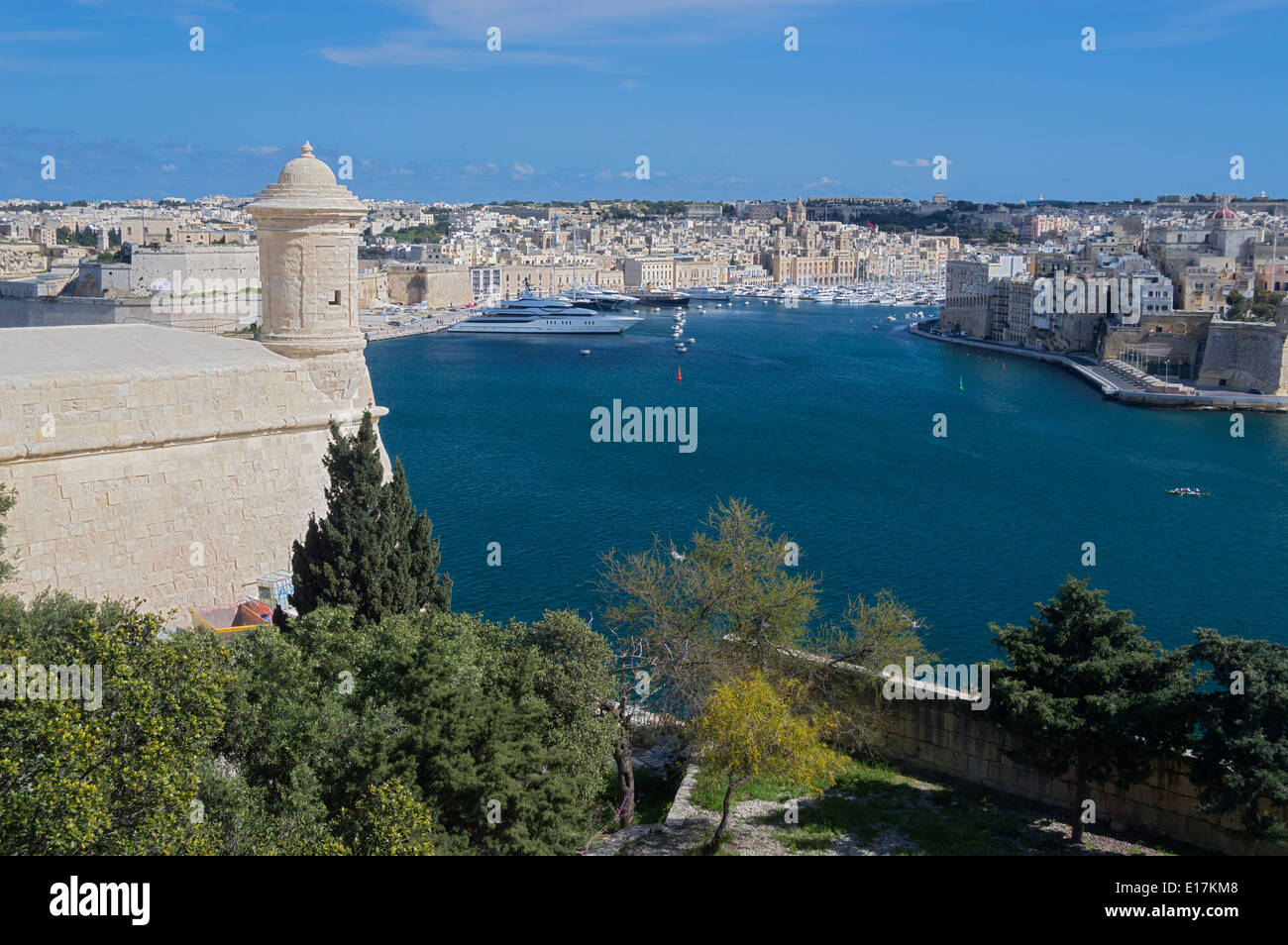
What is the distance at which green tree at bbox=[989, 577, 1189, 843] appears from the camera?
5.22 m

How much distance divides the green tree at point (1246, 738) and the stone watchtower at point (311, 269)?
16.2 feet

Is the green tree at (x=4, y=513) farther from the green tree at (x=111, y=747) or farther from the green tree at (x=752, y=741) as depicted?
the green tree at (x=752, y=741)

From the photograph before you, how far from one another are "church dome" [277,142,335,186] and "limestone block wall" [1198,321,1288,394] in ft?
101

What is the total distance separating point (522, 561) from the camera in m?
14.4

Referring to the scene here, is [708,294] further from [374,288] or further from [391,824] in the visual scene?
[391,824]

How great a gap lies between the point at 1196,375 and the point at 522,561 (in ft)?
92.7

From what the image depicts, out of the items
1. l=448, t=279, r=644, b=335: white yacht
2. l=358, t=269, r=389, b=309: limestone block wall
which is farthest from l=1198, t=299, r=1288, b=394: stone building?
l=358, t=269, r=389, b=309: limestone block wall

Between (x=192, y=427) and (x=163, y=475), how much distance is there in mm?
316

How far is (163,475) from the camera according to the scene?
6.38 meters

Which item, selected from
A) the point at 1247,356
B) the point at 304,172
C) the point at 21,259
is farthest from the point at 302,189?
the point at 21,259

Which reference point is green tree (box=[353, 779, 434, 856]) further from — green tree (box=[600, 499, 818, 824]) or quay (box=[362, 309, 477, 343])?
quay (box=[362, 309, 477, 343])

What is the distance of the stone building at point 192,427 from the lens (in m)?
5.89

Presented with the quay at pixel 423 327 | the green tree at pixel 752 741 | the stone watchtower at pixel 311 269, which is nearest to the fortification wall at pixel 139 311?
the quay at pixel 423 327
